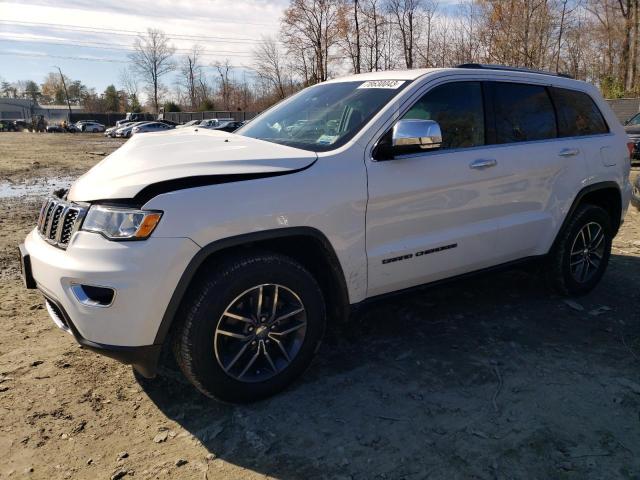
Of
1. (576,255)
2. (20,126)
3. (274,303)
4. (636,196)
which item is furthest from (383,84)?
(20,126)

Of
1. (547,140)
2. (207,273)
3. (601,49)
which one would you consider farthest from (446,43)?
(207,273)

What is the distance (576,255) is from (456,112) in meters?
1.84

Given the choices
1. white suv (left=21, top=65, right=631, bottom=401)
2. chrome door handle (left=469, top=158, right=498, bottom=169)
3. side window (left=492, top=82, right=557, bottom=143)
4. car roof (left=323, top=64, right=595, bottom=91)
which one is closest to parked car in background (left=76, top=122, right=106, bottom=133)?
white suv (left=21, top=65, right=631, bottom=401)

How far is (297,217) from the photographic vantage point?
2830mm

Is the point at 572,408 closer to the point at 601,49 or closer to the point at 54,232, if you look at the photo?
the point at 54,232

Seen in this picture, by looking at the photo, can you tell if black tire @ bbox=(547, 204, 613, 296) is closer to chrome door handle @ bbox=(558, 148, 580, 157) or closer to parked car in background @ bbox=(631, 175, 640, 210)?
chrome door handle @ bbox=(558, 148, 580, 157)

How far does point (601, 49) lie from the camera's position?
116 ft

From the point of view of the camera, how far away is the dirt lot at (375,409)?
99.3 inches

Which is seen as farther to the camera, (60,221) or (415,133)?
(415,133)

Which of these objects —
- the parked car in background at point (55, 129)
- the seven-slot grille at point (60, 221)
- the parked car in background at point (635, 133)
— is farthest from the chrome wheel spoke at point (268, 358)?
the parked car in background at point (55, 129)

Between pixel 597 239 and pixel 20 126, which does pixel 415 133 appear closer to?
pixel 597 239

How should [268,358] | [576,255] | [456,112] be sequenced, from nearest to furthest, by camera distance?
[268,358] → [456,112] → [576,255]

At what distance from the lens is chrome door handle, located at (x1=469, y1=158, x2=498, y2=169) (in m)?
3.54

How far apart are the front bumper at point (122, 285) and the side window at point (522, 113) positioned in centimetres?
249
